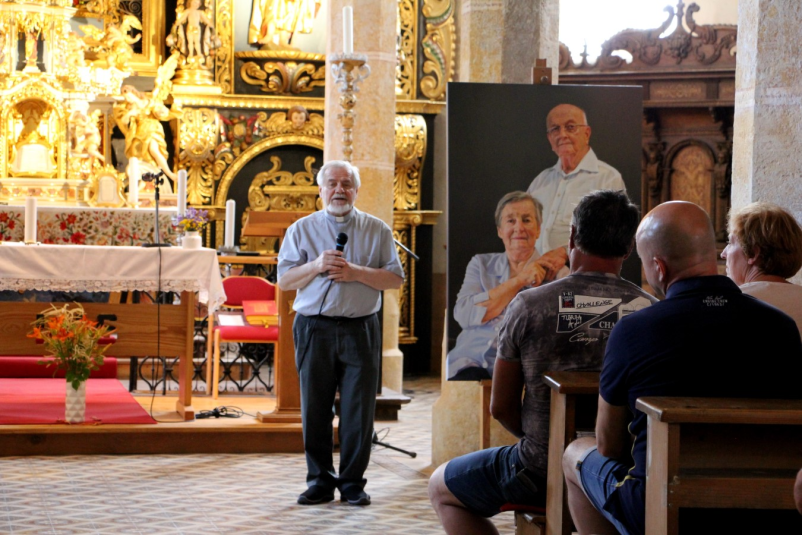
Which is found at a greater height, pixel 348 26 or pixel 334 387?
pixel 348 26

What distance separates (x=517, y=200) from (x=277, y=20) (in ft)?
22.6

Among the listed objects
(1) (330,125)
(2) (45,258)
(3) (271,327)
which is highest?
(1) (330,125)

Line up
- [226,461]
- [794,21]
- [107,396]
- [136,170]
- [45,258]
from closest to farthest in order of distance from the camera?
[794,21]
[226,461]
[45,258]
[107,396]
[136,170]

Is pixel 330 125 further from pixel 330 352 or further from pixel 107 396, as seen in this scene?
pixel 330 352

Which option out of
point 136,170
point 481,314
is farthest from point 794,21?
point 136,170

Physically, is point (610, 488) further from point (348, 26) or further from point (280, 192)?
point (280, 192)

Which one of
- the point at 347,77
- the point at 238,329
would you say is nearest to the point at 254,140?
the point at 238,329

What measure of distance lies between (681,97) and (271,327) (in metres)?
5.43

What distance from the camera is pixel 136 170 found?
30.5 ft

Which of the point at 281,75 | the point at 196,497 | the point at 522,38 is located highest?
the point at 281,75

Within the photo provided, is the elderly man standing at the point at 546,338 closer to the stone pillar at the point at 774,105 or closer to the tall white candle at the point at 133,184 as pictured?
the stone pillar at the point at 774,105

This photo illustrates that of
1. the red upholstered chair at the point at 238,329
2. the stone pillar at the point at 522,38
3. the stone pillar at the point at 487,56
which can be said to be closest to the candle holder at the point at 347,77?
the stone pillar at the point at 487,56

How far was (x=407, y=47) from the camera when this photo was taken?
11.4 metres

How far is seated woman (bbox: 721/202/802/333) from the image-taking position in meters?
3.66
